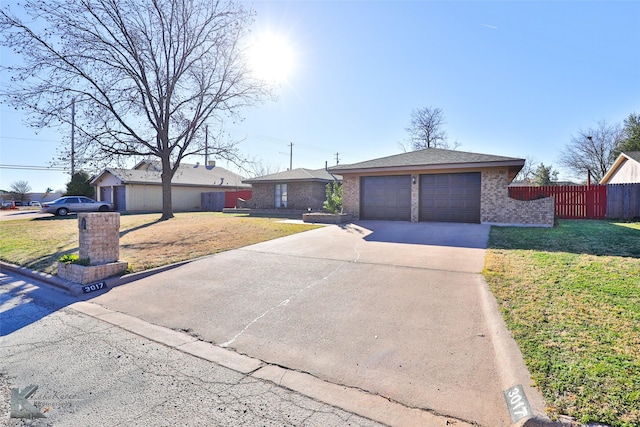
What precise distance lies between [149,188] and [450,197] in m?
23.4

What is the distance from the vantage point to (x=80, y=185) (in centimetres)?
2844

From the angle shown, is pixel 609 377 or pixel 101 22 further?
pixel 101 22

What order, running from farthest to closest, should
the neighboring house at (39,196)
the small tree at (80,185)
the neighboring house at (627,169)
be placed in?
the neighboring house at (39,196), the small tree at (80,185), the neighboring house at (627,169)

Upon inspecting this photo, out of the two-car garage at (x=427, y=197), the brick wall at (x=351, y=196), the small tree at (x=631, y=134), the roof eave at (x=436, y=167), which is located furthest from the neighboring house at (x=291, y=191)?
the small tree at (x=631, y=134)

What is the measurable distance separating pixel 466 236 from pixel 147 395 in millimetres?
9448

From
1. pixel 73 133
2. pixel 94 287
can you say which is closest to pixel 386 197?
pixel 94 287

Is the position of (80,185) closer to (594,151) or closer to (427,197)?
(427,197)

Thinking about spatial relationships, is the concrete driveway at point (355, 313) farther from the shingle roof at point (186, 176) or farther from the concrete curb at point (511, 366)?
the shingle roof at point (186, 176)

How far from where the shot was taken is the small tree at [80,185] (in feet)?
93.1

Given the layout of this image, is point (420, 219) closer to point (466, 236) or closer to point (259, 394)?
point (466, 236)

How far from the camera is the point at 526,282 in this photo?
17.6 ft

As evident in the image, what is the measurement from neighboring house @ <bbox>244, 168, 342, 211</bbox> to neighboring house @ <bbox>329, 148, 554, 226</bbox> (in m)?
5.41

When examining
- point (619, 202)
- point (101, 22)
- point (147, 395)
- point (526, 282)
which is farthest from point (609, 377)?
point (101, 22)

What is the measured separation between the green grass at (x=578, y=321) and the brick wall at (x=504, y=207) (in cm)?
456
